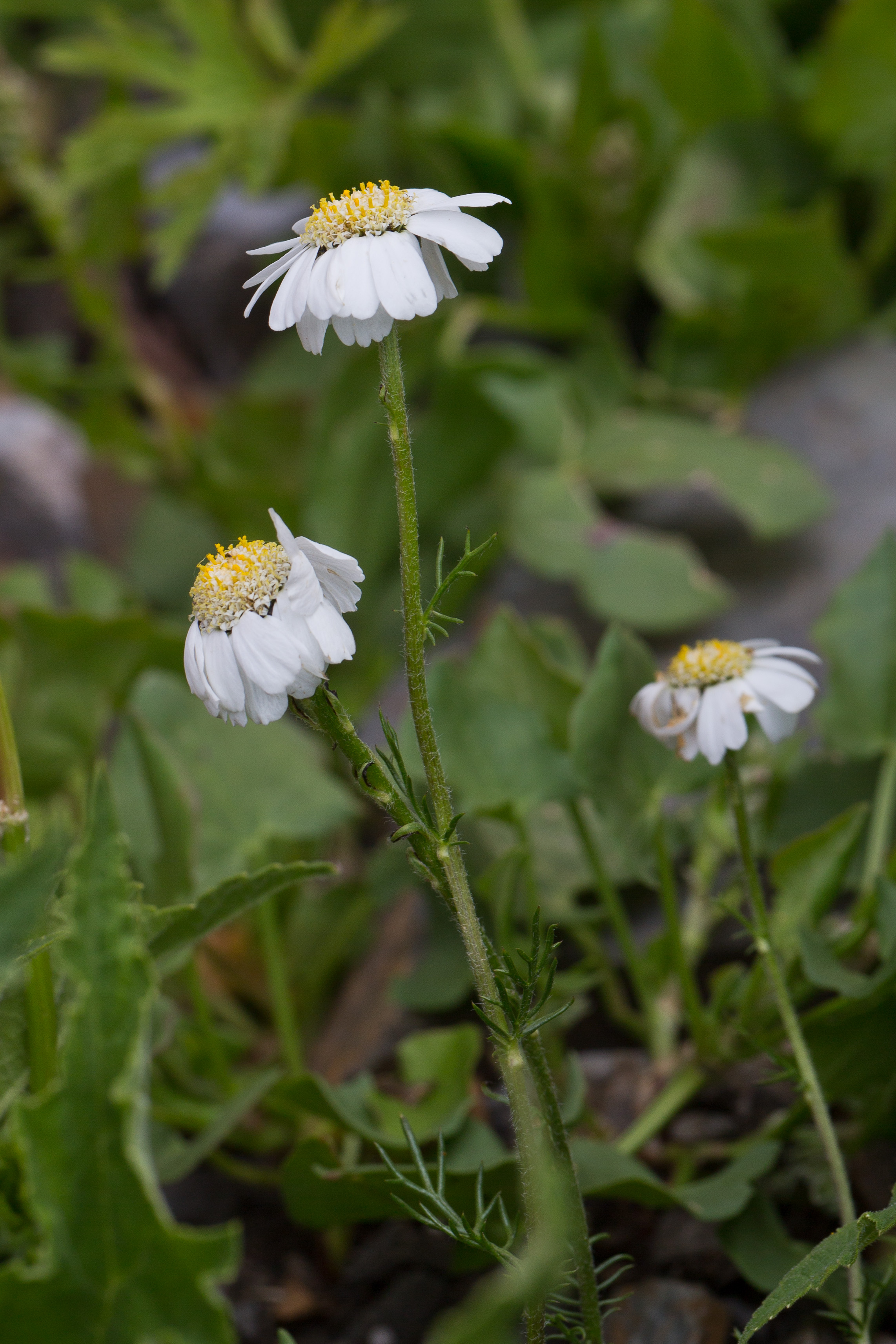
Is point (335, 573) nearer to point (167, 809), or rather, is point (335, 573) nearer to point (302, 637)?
point (302, 637)

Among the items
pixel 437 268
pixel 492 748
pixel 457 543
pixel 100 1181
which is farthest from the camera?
pixel 457 543

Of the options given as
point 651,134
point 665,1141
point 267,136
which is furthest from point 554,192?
point 665,1141

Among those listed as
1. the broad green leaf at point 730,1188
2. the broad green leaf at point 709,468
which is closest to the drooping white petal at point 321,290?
the broad green leaf at point 730,1188

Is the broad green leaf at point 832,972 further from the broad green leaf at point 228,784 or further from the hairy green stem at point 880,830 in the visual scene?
the broad green leaf at point 228,784

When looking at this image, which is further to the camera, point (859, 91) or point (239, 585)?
point (859, 91)

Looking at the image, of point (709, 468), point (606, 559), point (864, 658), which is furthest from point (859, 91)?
point (864, 658)

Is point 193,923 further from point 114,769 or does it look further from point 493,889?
point 114,769
